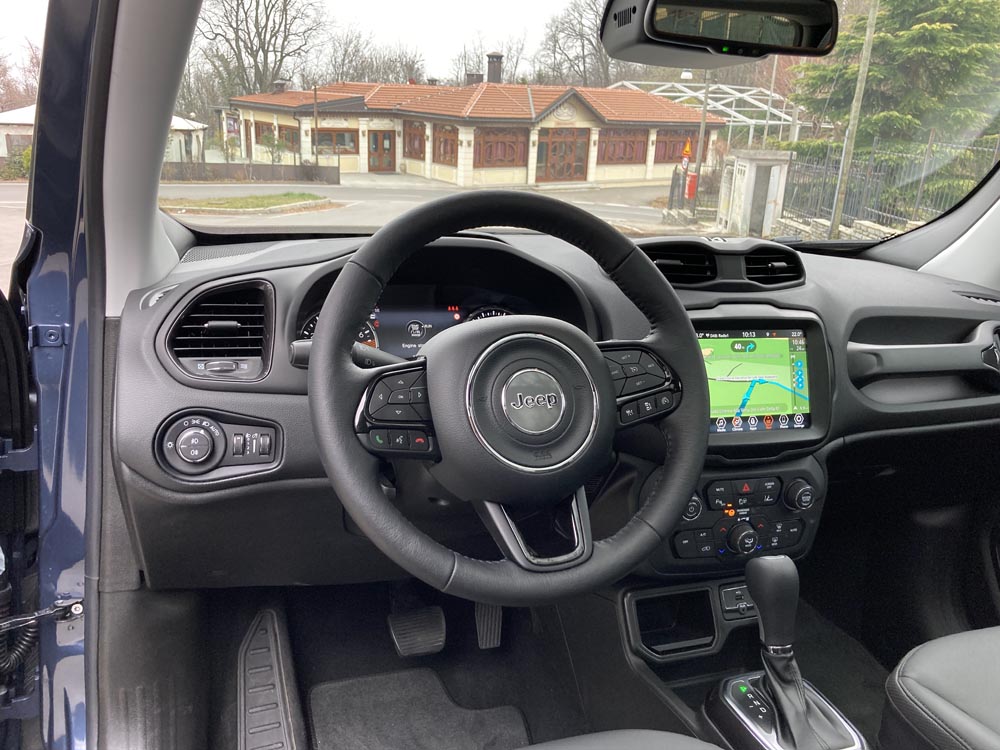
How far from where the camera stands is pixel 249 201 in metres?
1.90

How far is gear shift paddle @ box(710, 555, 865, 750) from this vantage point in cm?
175

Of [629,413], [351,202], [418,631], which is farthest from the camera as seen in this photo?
[418,631]

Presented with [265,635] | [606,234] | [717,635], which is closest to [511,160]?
[606,234]

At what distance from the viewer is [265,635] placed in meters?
2.36

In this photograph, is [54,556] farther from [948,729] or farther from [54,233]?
[948,729]

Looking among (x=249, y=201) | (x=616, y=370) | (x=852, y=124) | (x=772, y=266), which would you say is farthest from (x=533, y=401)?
(x=852, y=124)

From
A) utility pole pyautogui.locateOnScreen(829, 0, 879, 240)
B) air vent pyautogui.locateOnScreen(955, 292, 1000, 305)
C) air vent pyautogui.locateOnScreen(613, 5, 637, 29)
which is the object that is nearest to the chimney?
air vent pyautogui.locateOnScreen(613, 5, 637, 29)

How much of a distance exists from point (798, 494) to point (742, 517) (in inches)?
6.3

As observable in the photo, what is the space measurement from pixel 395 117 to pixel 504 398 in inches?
34.8

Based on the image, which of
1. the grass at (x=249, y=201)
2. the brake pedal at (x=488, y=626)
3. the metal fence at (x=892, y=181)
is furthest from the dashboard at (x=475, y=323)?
the brake pedal at (x=488, y=626)

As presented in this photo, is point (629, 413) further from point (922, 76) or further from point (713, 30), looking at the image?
point (922, 76)

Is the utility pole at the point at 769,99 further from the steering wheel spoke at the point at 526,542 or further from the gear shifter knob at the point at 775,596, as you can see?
the steering wheel spoke at the point at 526,542

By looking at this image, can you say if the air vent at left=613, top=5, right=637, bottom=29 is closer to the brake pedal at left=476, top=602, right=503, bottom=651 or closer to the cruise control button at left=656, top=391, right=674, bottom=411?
the cruise control button at left=656, top=391, right=674, bottom=411

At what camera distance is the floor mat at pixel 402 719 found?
7.43 ft
